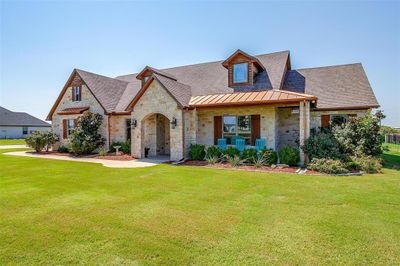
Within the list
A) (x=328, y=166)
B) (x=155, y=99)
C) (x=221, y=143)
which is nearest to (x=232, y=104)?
(x=221, y=143)

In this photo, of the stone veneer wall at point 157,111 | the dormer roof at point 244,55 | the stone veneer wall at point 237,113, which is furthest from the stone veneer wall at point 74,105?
the dormer roof at point 244,55

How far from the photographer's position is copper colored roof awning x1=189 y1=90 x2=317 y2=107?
13438 mm

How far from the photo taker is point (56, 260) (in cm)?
395

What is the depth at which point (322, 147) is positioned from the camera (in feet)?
41.9

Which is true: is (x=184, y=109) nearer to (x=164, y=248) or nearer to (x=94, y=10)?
(x=94, y=10)

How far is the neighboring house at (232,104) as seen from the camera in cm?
1545

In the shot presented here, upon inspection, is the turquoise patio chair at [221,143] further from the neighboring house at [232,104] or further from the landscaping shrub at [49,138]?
the landscaping shrub at [49,138]

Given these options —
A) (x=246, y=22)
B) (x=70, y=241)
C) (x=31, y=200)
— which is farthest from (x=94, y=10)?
(x=70, y=241)

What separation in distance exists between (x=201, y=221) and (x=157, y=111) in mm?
11672

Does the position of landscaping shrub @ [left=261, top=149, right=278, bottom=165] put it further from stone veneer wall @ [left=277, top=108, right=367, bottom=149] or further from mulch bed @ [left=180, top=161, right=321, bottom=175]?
stone veneer wall @ [left=277, top=108, right=367, bottom=149]

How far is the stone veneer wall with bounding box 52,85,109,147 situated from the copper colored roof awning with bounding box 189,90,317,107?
9.02 m

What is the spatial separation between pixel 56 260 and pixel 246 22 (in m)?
16.3

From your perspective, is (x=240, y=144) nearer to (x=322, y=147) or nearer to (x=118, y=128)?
(x=322, y=147)

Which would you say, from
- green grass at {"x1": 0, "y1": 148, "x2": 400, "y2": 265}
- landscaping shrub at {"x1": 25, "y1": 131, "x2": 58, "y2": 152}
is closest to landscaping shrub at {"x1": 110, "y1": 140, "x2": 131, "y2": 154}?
landscaping shrub at {"x1": 25, "y1": 131, "x2": 58, "y2": 152}
